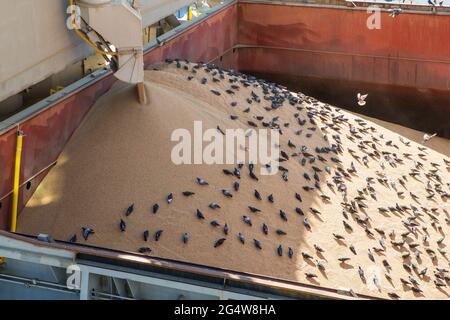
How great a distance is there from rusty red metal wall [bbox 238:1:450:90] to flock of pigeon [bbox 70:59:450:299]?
11.6ft

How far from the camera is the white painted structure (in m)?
11.3

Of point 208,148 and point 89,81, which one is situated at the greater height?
point 89,81

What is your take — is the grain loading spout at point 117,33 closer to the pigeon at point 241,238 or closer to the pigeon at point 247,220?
the pigeon at point 247,220

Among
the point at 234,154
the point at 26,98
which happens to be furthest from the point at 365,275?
the point at 26,98

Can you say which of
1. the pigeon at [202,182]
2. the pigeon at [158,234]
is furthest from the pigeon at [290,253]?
the pigeon at [158,234]

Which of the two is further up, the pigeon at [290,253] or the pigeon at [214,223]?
the pigeon at [214,223]

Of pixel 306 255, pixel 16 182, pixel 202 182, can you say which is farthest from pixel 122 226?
pixel 306 255

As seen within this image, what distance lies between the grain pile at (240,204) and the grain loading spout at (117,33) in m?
0.39

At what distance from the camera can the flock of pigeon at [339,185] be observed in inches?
450

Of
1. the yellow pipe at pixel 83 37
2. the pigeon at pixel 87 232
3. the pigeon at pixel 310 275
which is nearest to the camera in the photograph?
the pigeon at pixel 87 232

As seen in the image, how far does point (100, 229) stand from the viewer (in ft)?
36.2

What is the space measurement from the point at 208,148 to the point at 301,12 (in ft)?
28.9

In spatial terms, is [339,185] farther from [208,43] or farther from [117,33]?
[208,43]

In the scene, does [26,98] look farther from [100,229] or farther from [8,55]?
[100,229]
